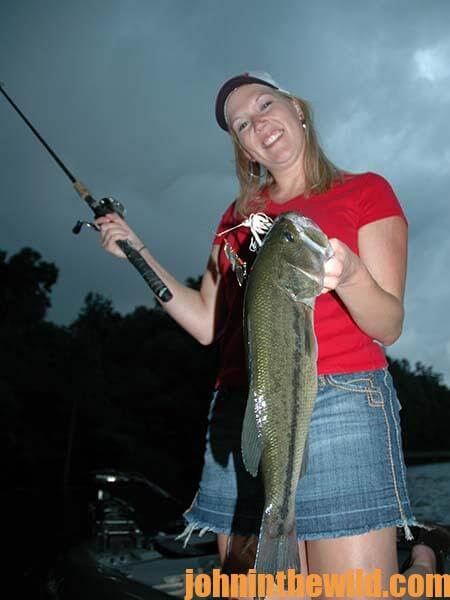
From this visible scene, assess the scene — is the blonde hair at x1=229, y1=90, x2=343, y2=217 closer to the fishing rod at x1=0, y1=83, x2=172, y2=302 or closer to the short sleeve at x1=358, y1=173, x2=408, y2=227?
the short sleeve at x1=358, y1=173, x2=408, y2=227

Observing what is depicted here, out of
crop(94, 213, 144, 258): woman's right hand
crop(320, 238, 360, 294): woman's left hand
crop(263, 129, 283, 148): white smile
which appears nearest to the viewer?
crop(320, 238, 360, 294): woman's left hand

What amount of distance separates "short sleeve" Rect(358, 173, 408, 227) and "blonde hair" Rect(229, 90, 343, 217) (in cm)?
25

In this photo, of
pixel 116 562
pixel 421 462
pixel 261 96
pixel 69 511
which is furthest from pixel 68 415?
Answer: pixel 421 462

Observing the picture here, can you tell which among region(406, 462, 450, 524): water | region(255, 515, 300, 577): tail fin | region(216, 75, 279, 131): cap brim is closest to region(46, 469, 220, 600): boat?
region(255, 515, 300, 577): tail fin

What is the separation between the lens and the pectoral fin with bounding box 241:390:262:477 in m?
2.17

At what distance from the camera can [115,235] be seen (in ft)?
12.0

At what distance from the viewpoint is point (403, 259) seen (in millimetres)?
2613

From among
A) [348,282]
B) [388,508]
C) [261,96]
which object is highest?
[261,96]

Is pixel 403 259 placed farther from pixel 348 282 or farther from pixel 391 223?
pixel 348 282

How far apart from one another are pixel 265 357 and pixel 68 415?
40.4 m

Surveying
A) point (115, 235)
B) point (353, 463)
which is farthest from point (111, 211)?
point (353, 463)

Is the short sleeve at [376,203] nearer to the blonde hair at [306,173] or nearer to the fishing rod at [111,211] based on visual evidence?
the blonde hair at [306,173]

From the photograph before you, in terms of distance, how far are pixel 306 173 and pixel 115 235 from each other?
4.44 feet

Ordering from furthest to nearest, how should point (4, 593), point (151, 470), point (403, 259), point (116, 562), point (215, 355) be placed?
point (215, 355), point (151, 470), point (4, 593), point (116, 562), point (403, 259)
